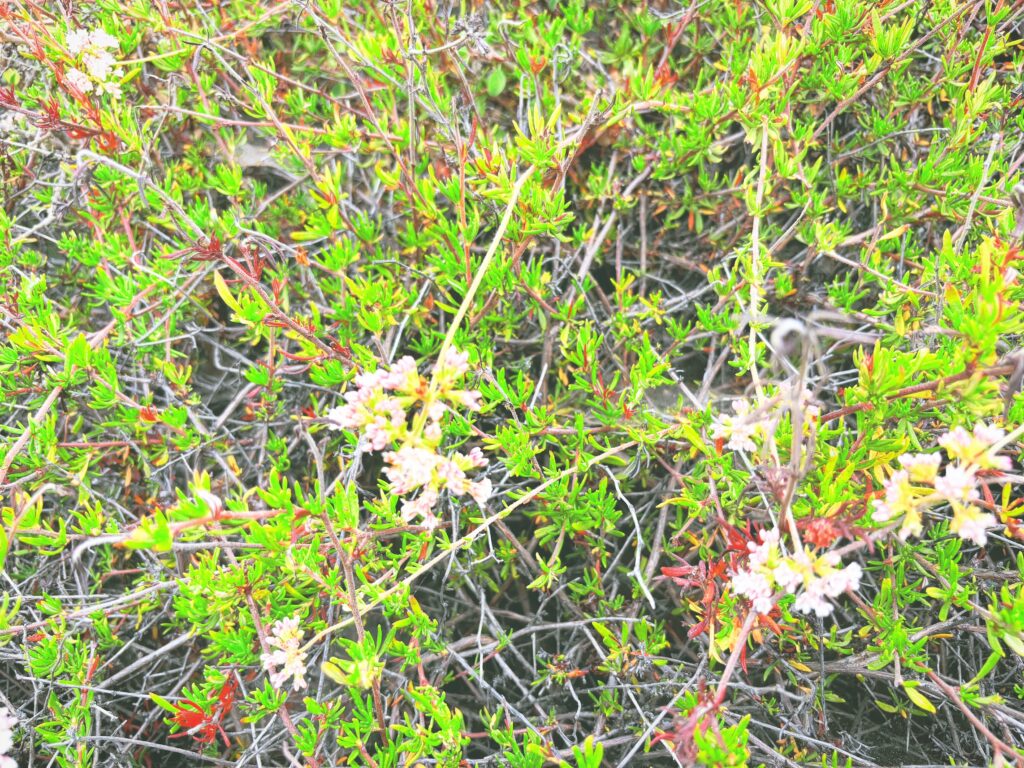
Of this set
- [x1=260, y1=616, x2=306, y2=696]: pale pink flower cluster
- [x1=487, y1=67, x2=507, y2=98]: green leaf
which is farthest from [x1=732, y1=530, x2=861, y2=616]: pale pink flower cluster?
[x1=487, y1=67, x2=507, y2=98]: green leaf

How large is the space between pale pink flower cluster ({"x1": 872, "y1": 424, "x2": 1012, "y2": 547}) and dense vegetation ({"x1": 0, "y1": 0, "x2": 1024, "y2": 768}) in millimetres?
83

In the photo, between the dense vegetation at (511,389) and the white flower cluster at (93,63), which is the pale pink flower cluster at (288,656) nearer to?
the dense vegetation at (511,389)

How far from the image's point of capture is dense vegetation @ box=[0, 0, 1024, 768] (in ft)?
5.44

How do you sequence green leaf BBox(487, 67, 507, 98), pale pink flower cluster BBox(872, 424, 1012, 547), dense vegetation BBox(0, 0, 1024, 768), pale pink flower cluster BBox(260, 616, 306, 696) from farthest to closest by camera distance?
green leaf BBox(487, 67, 507, 98)
dense vegetation BBox(0, 0, 1024, 768)
pale pink flower cluster BBox(260, 616, 306, 696)
pale pink flower cluster BBox(872, 424, 1012, 547)

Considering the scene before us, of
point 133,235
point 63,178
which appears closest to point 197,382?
point 133,235

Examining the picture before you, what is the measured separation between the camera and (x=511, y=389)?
198 centimetres

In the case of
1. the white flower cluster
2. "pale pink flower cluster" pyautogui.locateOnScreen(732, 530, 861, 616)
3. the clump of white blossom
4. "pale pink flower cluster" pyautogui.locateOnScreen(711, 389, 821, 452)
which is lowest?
"pale pink flower cluster" pyautogui.locateOnScreen(732, 530, 861, 616)

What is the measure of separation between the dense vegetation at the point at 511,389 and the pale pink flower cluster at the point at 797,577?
1 cm

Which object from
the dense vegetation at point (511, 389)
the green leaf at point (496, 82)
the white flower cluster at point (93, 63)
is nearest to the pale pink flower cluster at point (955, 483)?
the dense vegetation at point (511, 389)

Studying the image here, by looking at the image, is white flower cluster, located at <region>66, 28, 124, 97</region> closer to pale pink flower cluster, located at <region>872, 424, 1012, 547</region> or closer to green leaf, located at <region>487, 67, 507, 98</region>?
green leaf, located at <region>487, 67, 507, 98</region>

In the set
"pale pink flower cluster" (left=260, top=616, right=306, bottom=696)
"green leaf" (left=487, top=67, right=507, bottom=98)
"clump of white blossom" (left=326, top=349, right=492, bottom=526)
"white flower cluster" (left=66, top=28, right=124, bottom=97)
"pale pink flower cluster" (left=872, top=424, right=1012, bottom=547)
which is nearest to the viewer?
"pale pink flower cluster" (left=872, top=424, right=1012, bottom=547)

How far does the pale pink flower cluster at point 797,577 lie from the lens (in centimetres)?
131

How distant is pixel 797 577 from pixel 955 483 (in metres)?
0.30

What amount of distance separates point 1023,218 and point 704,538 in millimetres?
997
